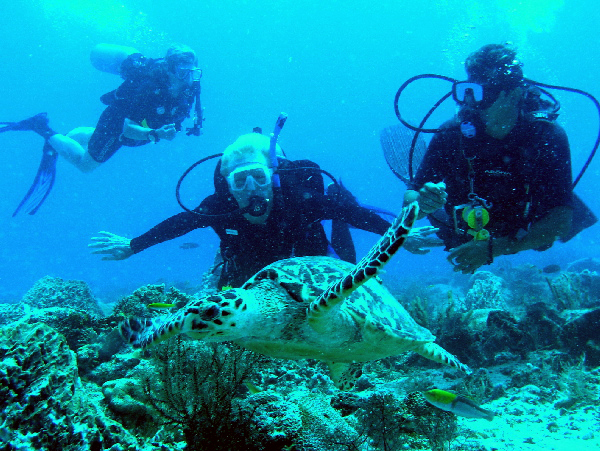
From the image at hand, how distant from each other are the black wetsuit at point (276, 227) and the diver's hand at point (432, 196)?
1189 mm

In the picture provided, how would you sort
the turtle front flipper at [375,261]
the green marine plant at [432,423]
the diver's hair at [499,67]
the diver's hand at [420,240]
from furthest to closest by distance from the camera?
the diver's hand at [420,240]
the diver's hair at [499,67]
the green marine plant at [432,423]
the turtle front flipper at [375,261]

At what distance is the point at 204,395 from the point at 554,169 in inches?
186

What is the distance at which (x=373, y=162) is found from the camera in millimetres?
98312

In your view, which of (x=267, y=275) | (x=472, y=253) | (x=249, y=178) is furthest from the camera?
(x=249, y=178)

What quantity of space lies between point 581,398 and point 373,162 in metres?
99.1

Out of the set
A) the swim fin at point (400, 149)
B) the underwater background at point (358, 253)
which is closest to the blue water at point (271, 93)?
the underwater background at point (358, 253)

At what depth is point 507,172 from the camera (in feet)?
14.4

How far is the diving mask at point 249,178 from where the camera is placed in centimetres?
501

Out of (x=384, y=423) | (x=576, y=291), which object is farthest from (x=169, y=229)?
(x=576, y=291)

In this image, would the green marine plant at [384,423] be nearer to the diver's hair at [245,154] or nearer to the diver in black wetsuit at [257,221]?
the diver in black wetsuit at [257,221]

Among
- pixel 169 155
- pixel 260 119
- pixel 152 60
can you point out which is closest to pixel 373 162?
pixel 260 119

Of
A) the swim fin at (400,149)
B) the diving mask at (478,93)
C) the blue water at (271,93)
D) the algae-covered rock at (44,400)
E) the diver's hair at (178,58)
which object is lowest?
the algae-covered rock at (44,400)

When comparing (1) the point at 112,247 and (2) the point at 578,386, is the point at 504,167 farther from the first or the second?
(1) the point at 112,247

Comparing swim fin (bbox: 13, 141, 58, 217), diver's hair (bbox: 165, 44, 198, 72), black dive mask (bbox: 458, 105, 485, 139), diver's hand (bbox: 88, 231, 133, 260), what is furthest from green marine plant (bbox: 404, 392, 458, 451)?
swim fin (bbox: 13, 141, 58, 217)
